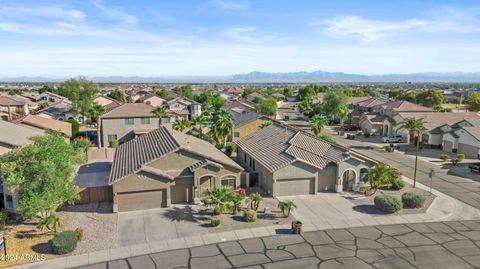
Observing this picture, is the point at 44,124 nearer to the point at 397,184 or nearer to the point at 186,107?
the point at 186,107

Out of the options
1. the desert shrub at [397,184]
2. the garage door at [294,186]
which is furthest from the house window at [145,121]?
→ the desert shrub at [397,184]

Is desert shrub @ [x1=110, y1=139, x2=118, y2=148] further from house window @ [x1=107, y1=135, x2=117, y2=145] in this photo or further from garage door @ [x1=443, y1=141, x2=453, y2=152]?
garage door @ [x1=443, y1=141, x2=453, y2=152]

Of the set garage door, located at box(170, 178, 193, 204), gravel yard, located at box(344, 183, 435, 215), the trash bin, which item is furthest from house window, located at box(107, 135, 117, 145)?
the trash bin

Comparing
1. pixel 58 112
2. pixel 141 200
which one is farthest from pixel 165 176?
pixel 58 112

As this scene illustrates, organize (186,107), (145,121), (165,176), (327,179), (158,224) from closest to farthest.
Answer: (158,224)
(165,176)
(327,179)
(145,121)
(186,107)

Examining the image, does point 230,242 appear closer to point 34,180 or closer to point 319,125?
point 34,180
